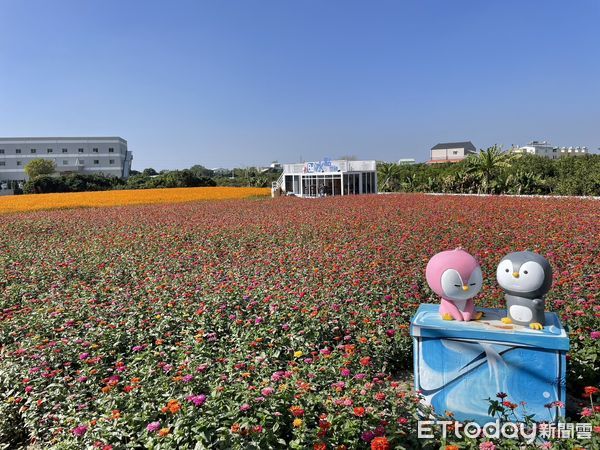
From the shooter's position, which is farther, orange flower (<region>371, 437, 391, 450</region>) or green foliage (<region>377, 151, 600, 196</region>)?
green foliage (<region>377, 151, 600, 196</region>)

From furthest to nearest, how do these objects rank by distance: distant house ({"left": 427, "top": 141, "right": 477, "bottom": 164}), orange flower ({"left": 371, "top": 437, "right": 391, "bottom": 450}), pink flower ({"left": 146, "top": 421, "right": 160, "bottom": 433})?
1. distant house ({"left": 427, "top": 141, "right": 477, "bottom": 164})
2. pink flower ({"left": 146, "top": 421, "right": 160, "bottom": 433})
3. orange flower ({"left": 371, "top": 437, "right": 391, "bottom": 450})

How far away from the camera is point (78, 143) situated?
68.4 m

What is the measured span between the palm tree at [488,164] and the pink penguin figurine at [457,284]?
2727cm

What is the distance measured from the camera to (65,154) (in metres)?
68.4

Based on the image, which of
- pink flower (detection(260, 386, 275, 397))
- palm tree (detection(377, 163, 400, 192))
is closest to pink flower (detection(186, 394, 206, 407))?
pink flower (detection(260, 386, 275, 397))

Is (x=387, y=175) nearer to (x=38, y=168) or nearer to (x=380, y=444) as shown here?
(x=380, y=444)

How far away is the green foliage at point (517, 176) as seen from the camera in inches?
931

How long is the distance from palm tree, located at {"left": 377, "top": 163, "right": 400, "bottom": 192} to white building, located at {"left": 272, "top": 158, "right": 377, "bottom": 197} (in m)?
5.75

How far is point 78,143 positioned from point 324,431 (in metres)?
76.0

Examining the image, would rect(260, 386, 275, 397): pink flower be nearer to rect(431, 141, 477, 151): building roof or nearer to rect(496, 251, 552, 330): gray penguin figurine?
rect(496, 251, 552, 330): gray penguin figurine

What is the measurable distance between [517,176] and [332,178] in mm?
12159

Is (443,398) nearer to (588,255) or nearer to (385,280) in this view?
(385,280)

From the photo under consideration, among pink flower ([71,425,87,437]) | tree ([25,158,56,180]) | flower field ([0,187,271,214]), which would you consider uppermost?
tree ([25,158,56,180])

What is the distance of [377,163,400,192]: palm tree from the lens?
3806 cm
